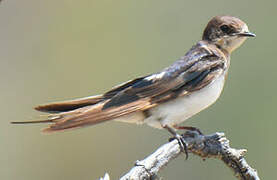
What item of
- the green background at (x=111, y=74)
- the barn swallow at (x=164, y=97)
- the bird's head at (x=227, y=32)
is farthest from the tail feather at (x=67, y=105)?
the green background at (x=111, y=74)

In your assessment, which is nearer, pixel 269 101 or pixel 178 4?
pixel 269 101

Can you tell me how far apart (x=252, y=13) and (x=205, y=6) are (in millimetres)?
527

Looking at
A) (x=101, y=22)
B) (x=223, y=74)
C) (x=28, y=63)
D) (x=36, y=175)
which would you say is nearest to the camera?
(x=223, y=74)

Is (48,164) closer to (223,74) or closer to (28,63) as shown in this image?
(28,63)

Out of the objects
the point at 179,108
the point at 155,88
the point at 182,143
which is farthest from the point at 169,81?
the point at 182,143

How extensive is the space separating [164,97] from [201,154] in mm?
606

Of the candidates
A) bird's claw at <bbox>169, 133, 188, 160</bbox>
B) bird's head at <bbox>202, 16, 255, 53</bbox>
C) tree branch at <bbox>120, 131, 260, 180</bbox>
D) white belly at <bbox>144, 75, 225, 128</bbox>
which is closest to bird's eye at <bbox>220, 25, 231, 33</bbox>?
bird's head at <bbox>202, 16, 255, 53</bbox>

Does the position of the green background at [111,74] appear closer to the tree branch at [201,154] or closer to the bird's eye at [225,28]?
the bird's eye at [225,28]

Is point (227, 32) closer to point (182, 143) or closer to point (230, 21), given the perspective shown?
point (230, 21)

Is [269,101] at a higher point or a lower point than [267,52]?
lower

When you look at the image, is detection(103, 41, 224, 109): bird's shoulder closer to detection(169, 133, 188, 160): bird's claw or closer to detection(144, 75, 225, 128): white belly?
detection(144, 75, 225, 128): white belly

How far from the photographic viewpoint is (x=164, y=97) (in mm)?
4355

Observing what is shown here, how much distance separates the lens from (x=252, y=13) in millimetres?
7816

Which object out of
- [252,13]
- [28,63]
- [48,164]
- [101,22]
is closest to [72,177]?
[48,164]
